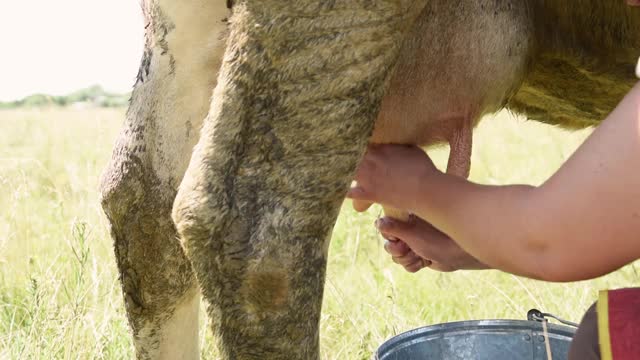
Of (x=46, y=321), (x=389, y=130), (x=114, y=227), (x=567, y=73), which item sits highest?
(x=567, y=73)

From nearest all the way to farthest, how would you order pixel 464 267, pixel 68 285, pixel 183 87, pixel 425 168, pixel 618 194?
pixel 618 194 → pixel 425 168 → pixel 464 267 → pixel 183 87 → pixel 68 285

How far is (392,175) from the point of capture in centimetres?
180

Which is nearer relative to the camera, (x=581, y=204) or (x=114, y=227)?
(x=581, y=204)

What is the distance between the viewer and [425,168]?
175cm

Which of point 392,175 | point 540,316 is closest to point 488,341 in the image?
point 540,316

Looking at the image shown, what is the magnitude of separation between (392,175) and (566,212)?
49 centimetres

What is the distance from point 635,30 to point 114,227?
1.33 m

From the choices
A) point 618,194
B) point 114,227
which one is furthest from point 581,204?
point 114,227

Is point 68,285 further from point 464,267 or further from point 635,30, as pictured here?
point 635,30

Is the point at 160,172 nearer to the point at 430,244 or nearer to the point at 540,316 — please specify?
the point at 430,244

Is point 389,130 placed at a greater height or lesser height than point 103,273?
greater

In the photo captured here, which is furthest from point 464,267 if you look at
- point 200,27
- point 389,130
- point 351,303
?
point 351,303

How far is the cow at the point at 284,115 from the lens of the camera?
1.73 metres

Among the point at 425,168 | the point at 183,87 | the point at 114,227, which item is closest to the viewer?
the point at 425,168
